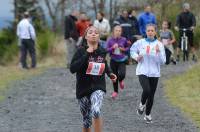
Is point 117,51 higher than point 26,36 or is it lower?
higher

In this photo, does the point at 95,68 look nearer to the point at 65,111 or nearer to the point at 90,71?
the point at 90,71

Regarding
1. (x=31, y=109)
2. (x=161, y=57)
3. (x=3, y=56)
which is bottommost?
(x=3, y=56)

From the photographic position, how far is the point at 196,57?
25250 mm

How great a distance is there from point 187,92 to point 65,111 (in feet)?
12.9

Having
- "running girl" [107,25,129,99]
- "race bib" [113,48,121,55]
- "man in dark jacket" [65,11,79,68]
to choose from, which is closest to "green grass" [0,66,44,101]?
"man in dark jacket" [65,11,79,68]

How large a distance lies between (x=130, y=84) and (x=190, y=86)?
1.57m

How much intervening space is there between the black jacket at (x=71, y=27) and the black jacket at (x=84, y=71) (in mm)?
12279

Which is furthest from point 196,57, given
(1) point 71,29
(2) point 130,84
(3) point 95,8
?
(3) point 95,8

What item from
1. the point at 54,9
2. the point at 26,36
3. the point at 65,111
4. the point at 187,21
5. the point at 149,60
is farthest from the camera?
the point at 54,9

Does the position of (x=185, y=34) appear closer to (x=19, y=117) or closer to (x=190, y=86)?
(x=190, y=86)

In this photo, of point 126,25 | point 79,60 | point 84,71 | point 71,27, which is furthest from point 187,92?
point 79,60

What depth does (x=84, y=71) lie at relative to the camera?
961cm

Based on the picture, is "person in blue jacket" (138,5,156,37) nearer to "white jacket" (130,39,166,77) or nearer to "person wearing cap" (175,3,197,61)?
"person wearing cap" (175,3,197,61)

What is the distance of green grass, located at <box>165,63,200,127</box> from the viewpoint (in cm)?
1366
